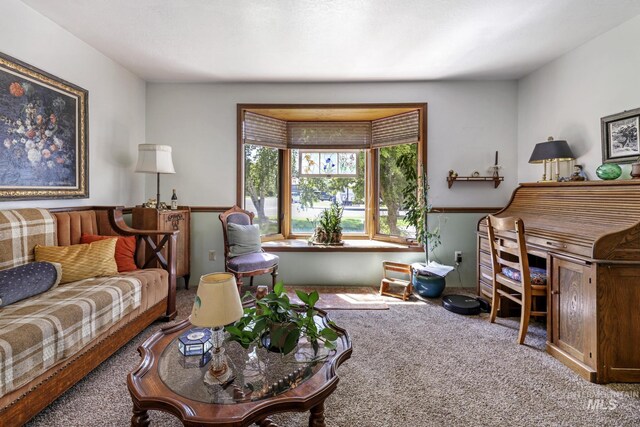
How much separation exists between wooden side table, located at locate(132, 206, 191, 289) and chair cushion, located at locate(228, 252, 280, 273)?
68 cm

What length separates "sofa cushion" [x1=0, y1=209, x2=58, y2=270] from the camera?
1872 mm

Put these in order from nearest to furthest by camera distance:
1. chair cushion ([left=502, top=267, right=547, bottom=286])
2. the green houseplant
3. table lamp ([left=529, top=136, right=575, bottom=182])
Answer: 1. chair cushion ([left=502, top=267, right=547, bottom=286])
2. table lamp ([left=529, top=136, right=575, bottom=182])
3. the green houseplant

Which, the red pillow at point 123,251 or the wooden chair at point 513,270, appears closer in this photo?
the wooden chair at point 513,270

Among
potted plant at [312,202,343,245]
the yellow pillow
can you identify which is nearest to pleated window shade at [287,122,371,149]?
potted plant at [312,202,343,245]

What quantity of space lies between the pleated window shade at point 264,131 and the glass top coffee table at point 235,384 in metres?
2.76

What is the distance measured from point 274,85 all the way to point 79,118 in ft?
6.56

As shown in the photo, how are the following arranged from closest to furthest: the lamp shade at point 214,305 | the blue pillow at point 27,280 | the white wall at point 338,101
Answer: the lamp shade at point 214,305 → the blue pillow at point 27,280 → the white wall at point 338,101

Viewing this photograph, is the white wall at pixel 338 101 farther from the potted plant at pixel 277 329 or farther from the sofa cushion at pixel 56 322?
the potted plant at pixel 277 329

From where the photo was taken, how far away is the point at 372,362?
2.00 metres

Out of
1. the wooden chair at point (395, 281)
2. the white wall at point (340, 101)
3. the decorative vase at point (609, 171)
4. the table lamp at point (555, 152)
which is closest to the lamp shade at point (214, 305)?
the wooden chair at point (395, 281)

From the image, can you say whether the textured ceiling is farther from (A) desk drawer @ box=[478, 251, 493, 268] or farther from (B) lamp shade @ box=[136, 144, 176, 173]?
(A) desk drawer @ box=[478, 251, 493, 268]

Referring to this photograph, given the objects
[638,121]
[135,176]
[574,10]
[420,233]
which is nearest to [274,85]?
[135,176]

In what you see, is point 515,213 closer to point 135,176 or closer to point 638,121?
point 638,121

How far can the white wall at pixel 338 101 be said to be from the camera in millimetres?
3539
